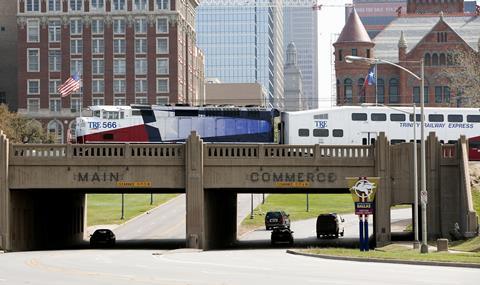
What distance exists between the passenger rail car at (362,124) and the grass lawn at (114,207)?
31910 millimetres

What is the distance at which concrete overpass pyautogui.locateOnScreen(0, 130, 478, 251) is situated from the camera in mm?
62750

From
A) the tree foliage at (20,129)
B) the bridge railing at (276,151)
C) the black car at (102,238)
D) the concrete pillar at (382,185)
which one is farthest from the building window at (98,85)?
the concrete pillar at (382,185)

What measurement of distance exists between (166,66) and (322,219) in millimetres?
77830

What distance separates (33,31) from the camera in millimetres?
165250

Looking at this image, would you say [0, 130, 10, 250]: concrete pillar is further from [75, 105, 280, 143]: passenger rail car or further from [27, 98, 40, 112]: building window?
[27, 98, 40, 112]: building window

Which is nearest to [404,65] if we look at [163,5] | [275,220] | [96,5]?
[163,5]

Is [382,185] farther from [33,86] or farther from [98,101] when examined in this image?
[33,86]

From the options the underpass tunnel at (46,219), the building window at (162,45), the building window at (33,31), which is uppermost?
the building window at (33,31)

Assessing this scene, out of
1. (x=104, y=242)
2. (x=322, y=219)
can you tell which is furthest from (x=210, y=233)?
(x=322, y=219)

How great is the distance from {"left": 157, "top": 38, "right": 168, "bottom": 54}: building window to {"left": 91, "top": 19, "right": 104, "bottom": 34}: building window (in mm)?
8465

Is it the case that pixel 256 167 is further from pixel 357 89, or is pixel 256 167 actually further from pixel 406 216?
pixel 357 89

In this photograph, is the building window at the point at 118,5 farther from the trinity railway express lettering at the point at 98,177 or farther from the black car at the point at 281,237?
the trinity railway express lettering at the point at 98,177

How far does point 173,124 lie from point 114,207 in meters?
45.8

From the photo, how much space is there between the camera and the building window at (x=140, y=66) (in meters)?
165
